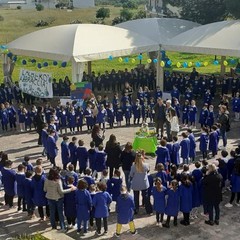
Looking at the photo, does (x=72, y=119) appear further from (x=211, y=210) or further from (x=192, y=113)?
(x=211, y=210)

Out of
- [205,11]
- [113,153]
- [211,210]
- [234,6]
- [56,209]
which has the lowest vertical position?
[211,210]

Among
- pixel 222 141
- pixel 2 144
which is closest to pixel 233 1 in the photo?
pixel 222 141

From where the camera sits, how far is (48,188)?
31.0ft

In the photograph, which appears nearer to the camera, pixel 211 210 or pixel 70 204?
pixel 70 204

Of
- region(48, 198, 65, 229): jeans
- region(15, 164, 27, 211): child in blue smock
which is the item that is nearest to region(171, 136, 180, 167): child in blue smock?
region(48, 198, 65, 229): jeans

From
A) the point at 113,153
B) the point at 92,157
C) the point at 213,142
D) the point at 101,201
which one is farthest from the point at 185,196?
the point at 213,142

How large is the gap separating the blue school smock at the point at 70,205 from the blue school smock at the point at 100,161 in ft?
7.84

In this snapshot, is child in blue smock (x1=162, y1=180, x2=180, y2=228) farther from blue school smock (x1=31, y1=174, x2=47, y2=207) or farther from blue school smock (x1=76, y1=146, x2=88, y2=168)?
blue school smock (x1=76, y1=146, x2=88, y2=168)

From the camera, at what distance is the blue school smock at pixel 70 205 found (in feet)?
31.0

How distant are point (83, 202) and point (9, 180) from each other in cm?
234

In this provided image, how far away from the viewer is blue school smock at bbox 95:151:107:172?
11.9m

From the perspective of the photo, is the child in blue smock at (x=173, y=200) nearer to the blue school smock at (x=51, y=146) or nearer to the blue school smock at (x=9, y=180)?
the blue school smock at (x=9, y=180)

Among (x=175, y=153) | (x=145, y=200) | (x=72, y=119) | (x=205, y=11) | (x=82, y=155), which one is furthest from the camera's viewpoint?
(x=205, y=11)

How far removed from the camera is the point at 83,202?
9.21 m
